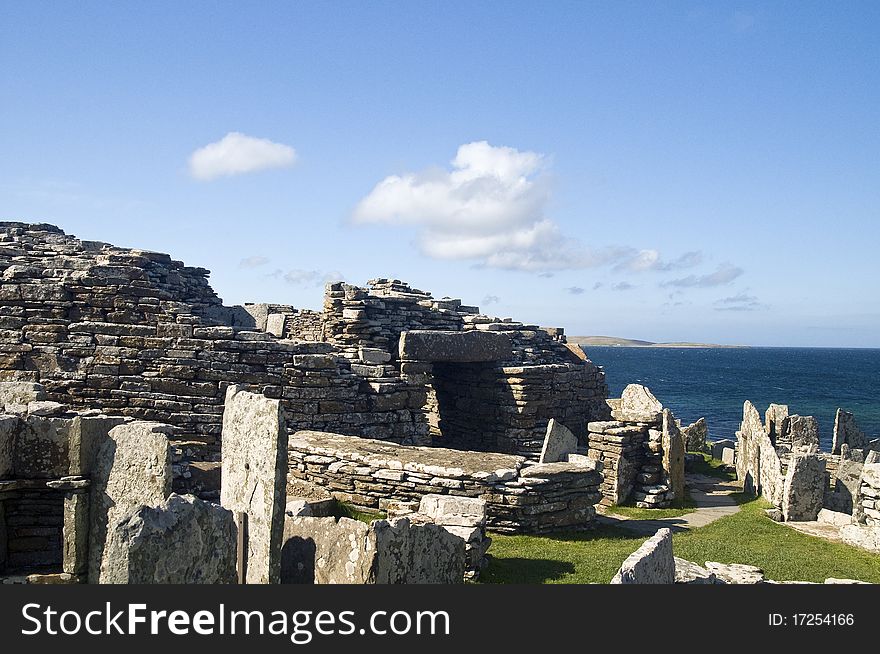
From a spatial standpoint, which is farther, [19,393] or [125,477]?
[19,393]

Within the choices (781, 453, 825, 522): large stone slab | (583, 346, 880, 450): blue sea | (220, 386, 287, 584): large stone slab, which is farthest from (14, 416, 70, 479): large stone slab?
(583, 346, 880, 450): blue sea

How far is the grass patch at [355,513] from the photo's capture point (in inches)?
412

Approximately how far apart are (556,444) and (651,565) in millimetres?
7397

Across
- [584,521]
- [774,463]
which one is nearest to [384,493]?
[584,521]

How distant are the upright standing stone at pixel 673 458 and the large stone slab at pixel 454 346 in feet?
14.4

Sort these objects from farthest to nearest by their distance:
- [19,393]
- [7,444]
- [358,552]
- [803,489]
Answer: [803,489]
[19,393]
[7,444]
[358,552]

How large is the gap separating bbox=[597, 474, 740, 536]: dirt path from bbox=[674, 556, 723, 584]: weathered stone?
4058mm

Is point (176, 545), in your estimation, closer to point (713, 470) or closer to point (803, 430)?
point (713, 470)

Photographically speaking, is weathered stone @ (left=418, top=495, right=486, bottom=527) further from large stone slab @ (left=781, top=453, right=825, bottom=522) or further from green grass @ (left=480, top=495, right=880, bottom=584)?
large stone slab @ (left=781, top=453, right=825, bottom=522)

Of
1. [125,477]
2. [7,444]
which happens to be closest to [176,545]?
[125,477]

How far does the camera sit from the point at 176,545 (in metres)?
5.24

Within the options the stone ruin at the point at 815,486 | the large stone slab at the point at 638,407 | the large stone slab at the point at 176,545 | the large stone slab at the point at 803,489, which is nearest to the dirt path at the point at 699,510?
the stone ruin at the point at 815,486

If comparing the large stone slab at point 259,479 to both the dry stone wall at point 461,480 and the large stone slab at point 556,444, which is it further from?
the large stone slab at point 556,444

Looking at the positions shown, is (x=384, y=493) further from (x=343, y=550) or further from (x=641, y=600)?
(x=641, y=600)
